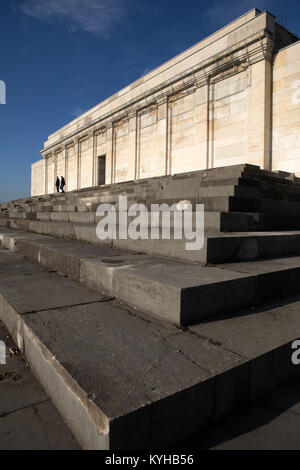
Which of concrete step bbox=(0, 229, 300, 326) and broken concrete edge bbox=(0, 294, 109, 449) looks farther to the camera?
concrete step bbox=(0, 229, 300, 326)

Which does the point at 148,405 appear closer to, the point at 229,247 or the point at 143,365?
the point at 143,365

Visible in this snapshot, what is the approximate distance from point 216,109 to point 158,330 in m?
13.5

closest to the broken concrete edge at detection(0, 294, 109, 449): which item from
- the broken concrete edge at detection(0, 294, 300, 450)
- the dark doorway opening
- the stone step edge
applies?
the broken concrete edge at detection(0, 294, 300, 450)

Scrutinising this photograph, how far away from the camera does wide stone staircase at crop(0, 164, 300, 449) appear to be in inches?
53.1

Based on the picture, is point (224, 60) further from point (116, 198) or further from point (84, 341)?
point (84, 341)

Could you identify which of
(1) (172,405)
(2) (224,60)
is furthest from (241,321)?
(2) (224,60)

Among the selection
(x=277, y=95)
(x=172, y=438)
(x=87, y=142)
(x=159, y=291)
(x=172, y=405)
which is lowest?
(x=172, y=438)

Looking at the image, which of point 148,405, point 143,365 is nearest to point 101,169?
point 143,365

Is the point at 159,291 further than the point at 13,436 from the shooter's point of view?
Yes

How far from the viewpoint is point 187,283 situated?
224 cm

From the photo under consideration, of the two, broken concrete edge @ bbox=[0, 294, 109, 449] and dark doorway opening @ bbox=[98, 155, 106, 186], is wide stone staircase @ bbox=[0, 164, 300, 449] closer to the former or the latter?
broken concrete edge @ bbox=[0, 294, 109, 449]

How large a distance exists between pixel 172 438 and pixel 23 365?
1.19 m

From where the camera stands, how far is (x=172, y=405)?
1.35m

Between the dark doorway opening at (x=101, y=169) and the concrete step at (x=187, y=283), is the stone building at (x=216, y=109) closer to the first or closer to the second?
the dark doorway opening at (x=101, y=169)
